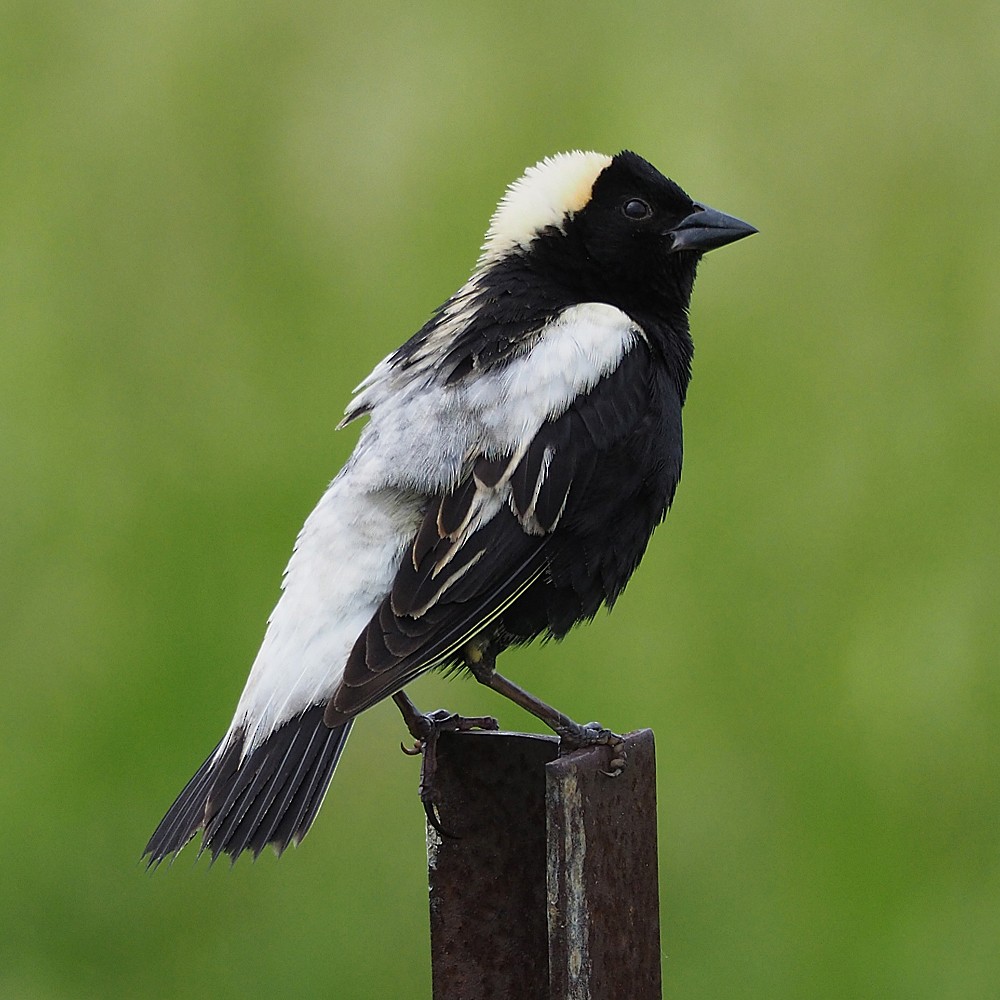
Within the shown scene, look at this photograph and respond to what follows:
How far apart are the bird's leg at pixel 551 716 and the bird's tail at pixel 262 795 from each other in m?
0.33

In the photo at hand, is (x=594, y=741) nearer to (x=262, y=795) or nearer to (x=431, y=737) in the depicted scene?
(x=431, y=737)

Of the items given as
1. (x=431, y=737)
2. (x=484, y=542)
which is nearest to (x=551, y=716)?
(x=431, y=737)

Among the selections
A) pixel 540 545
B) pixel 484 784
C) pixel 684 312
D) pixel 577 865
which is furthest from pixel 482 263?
pixel 577 865

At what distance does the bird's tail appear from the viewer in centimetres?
209

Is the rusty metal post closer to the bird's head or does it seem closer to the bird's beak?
the bird's head

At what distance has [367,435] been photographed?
2.53m

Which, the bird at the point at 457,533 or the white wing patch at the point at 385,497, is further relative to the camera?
the white wing patch at the point at 385,497

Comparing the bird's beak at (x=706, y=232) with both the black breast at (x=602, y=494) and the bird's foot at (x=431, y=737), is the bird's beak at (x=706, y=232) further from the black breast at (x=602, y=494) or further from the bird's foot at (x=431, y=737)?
the bird's foot at (x=431, y=737)

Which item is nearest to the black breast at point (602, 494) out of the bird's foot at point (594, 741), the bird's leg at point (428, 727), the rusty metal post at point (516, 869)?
the bird's leg at point (428, 727)

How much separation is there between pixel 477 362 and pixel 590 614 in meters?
0.50

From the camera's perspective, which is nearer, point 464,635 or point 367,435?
point 464,635

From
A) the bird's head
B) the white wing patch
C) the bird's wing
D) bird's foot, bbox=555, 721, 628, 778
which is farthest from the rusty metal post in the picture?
the bird's head

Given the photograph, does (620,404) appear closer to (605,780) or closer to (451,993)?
(605,780)

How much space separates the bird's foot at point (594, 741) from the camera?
2.02 m
